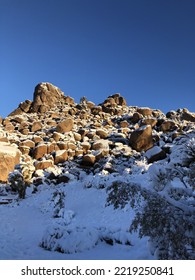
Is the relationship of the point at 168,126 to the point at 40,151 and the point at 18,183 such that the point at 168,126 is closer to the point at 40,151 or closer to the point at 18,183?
the point at 40,151

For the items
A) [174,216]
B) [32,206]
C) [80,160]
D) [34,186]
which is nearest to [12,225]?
[32,206]

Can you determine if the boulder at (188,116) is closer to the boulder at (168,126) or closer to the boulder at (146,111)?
the boulder at (146,111)

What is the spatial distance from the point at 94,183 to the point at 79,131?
18088mm

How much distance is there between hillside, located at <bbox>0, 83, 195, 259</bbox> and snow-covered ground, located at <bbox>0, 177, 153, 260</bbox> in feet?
0.14

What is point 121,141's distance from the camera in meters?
39.0

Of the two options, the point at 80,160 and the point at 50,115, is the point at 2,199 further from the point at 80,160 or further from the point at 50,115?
the point at 50,115

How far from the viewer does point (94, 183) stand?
25141 mm

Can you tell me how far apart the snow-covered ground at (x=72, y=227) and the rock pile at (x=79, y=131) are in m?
6.16

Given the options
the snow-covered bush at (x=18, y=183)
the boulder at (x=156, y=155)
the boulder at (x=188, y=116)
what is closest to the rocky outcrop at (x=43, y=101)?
the boulder at (x=188, y=116)

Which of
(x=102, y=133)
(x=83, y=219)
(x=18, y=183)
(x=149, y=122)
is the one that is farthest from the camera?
(x=149, y=122)

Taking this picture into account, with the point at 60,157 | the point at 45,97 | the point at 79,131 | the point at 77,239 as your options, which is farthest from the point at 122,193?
the point at 45,97

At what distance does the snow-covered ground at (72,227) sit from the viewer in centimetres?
1216

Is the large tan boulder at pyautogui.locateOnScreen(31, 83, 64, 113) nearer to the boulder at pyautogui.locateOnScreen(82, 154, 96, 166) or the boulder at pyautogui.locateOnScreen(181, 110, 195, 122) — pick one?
the boulder at pyautogui.locateOnScreen(181, 110, 195, 122)

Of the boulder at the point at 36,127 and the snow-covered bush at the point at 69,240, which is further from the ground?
the boulder at the point at 36,127
